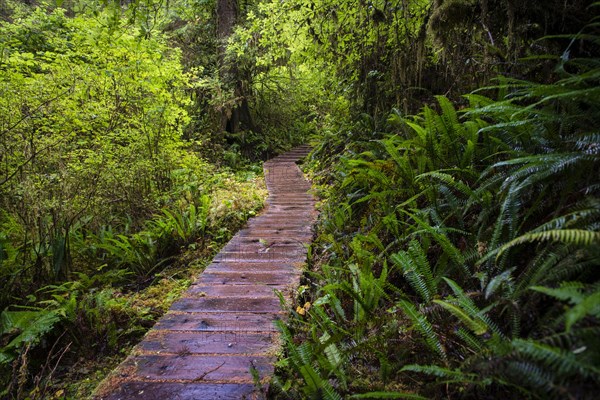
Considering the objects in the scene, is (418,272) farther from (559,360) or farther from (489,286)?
(559,360)

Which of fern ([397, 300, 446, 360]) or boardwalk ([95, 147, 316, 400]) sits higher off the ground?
fern ([397, 300, 446, 360])

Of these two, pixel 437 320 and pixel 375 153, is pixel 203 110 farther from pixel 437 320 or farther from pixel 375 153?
pixel 437 320

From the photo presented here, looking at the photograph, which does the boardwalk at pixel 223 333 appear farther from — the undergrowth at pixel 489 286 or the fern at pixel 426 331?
the fern at pixel 426 331

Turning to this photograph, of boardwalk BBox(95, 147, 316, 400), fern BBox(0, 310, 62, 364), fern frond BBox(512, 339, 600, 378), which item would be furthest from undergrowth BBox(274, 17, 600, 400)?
fern BBox(0, 310, 62, 364)

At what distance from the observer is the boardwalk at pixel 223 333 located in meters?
2.02

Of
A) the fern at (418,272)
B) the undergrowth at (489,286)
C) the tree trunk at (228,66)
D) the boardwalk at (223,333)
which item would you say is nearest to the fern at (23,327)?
the boardwalk at (223,333)

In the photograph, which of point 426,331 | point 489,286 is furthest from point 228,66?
point 489,286

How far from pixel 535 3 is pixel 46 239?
564 centimetres

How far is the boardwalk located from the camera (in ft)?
6.61

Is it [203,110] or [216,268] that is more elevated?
[203,110]

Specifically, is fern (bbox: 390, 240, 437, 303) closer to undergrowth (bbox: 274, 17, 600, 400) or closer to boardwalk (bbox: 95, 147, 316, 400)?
undergrowth (bbox: 274, 17, 600, 400)

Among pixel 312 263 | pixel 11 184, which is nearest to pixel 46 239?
pixel 11 184

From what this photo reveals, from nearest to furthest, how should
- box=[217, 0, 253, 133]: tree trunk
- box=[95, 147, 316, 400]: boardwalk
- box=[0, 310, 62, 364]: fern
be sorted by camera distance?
box=[95, 147, 316, 400]: boardwalk → box=[0, 310, 62, 364]: fern → box=[217, 0, 253, 133]: tree trunk

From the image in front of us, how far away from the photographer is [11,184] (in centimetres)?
436
